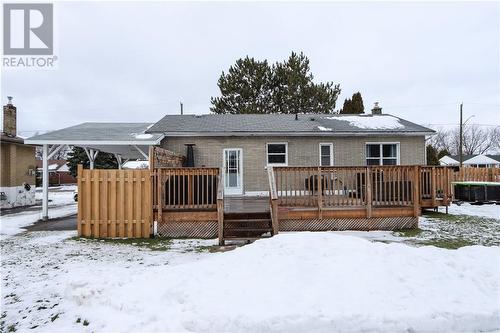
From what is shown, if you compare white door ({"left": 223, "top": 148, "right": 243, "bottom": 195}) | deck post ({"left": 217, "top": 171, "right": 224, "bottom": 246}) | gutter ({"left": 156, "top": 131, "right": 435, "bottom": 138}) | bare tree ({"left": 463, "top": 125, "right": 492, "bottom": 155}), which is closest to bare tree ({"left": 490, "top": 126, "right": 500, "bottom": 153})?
bare tree ({"left": 463, "top": 125, "right": 492, "bottom": 155})

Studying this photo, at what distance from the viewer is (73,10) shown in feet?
40.0

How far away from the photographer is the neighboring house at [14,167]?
15892mm

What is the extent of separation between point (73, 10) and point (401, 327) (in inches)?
561

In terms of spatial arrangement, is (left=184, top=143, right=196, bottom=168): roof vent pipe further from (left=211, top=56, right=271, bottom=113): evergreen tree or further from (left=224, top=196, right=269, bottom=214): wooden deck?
(left=211, top=56, right=271, bottom=113): evergreen tree

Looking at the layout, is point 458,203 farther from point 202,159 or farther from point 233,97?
point 233,97

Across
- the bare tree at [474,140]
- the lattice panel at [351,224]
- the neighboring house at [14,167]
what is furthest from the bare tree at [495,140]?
the neighboring house at [14,167]

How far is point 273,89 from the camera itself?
2788 cm

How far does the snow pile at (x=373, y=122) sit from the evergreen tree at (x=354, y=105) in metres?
10.2

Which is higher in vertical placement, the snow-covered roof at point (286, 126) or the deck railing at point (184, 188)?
the snow-covered roof at point (286, 126)

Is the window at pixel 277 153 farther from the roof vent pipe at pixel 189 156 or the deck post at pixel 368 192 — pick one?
the deck post at pixel 368 192
